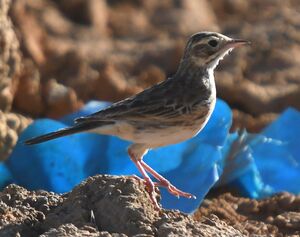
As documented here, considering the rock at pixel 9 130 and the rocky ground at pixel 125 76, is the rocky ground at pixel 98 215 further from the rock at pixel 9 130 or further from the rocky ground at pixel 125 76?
the rock at pixel 9 130

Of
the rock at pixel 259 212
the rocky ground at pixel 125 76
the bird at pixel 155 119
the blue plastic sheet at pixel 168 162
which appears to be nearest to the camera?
the rocky ground at pixel 125 76

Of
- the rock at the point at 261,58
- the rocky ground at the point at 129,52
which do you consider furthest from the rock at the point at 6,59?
the rock at the point at 261,58

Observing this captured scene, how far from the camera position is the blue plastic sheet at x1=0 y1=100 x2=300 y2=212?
891cm

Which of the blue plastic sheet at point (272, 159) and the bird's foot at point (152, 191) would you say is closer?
the bird's foot at point (152, 191)

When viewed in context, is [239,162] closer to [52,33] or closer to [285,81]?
[285,81]

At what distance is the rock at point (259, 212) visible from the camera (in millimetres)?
7930

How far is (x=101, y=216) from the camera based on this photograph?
246 inches

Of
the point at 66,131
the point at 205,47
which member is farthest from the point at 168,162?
the point at 66,131

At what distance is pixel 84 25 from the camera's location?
14344 mm

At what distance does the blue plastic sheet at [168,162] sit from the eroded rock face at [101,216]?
223 cm

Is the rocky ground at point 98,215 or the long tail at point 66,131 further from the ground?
the long tail at point 66,131

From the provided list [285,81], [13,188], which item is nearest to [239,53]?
[285,81]

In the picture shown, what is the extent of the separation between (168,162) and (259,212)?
933 mm

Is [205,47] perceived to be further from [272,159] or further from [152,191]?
[272,159]
